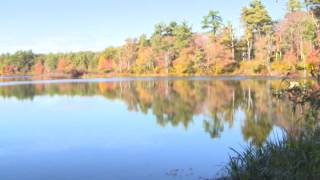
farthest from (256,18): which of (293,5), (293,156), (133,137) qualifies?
(293,156)

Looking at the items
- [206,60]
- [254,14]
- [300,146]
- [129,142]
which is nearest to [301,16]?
[254,14]

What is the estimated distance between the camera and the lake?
315 inches

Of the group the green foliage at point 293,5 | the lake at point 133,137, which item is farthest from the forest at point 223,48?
the lake at point 133,137

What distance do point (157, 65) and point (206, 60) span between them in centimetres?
1302

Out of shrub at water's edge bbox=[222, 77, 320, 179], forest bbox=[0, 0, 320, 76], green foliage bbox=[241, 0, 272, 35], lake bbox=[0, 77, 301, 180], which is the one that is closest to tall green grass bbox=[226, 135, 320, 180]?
shrub at water's edge bbox=[222, 77, 320, 179]

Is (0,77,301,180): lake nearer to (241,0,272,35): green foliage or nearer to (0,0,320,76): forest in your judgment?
(0,0,320,76): forest

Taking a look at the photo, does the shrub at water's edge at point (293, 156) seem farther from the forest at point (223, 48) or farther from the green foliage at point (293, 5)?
the green foliage at point (293, 5)

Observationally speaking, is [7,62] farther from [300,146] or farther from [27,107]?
[300,146]

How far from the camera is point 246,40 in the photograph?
56.0 m

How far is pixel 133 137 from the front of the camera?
37.7 feet

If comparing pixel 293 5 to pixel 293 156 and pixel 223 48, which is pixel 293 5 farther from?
pixel 293 156

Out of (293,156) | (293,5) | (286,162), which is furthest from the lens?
(293,5)

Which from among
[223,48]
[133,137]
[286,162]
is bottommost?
[133,137]

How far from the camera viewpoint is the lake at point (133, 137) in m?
7.99
